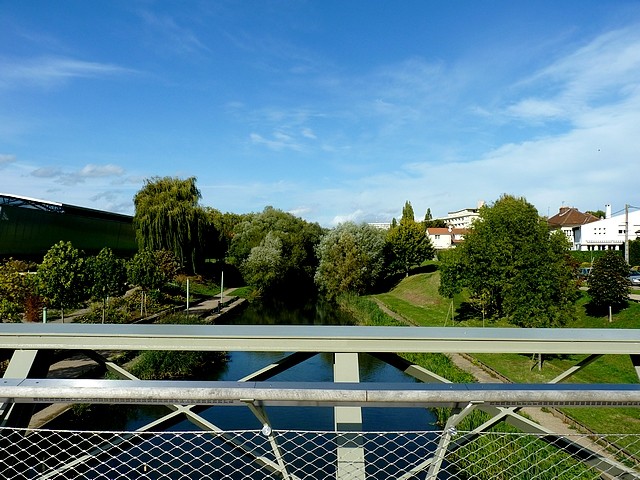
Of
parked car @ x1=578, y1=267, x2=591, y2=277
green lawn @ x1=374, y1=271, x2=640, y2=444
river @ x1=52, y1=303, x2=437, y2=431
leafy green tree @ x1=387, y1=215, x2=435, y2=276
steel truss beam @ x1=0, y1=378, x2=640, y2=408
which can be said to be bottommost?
river @ x1=52, y1=303, x2=437, y2=431

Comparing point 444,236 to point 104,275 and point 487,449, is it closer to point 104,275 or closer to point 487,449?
point 104,275

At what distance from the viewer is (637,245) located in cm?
3397

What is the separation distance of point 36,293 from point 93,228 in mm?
21476

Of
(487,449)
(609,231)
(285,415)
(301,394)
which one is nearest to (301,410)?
(285,415)

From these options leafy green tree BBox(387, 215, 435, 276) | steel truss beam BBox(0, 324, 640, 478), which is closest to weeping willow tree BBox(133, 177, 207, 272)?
leafy green tree BBox(387, 215, 435, 276)

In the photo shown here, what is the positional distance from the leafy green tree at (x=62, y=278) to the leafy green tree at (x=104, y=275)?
802mm

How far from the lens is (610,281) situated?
19703mm

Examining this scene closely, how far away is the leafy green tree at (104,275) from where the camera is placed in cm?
1713

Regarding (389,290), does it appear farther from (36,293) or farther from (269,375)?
(269,375)

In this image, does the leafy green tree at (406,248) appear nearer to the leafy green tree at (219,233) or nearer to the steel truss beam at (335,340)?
the leafy green tree at (219,233)

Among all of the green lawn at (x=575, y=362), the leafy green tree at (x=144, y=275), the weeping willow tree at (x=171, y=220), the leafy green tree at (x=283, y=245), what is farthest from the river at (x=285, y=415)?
the leafy green tree at (x=283, y=245)

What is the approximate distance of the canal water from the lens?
1000 cm

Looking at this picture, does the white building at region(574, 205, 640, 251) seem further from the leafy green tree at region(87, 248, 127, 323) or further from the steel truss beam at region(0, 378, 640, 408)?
the steel truss beam at region(0, 378, 640, 408)

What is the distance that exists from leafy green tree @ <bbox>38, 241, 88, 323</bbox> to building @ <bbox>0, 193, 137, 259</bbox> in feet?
43.2
